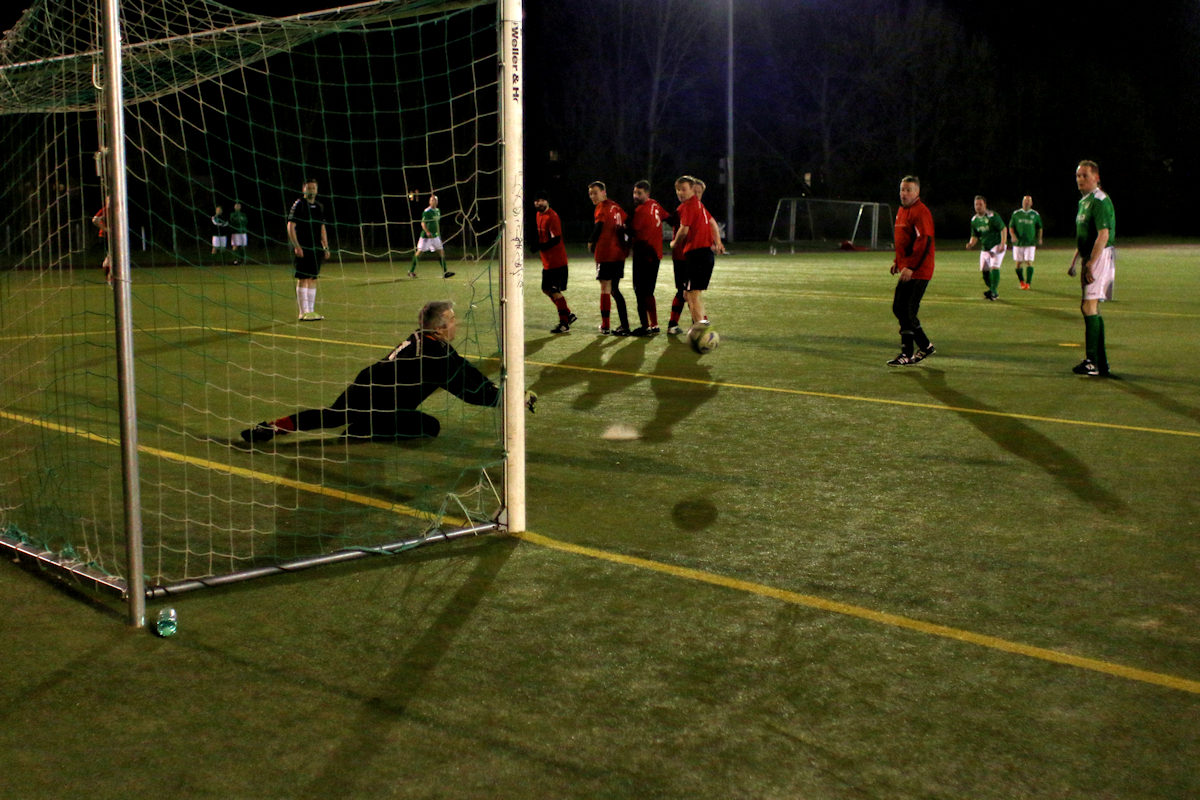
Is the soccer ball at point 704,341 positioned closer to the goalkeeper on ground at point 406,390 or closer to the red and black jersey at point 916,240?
the red and black jersey at point 916,240

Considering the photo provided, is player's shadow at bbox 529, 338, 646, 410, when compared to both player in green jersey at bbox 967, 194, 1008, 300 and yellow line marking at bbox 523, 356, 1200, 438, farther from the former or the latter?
player in green jersey at bbox 967, 194, 1008, 300

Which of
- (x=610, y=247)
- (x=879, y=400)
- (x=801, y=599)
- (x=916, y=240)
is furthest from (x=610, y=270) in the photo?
(x=801, y=599)

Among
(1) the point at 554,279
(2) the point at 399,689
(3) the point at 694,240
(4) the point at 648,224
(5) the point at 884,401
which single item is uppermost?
(4) the point at 648,224

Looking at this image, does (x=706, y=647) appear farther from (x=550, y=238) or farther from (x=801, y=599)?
(x=550, y=238)

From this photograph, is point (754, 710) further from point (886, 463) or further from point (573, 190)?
point (573, 190)

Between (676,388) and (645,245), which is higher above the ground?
(645,245)

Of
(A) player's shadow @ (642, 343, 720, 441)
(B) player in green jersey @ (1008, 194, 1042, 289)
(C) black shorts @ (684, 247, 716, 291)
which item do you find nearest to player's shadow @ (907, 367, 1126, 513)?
(A) player's shadow @ (642, 343, 720, 441)

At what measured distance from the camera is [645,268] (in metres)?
13.8

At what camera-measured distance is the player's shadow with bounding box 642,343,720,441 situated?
325 inches

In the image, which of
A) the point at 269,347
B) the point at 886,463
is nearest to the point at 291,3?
the point at 269,347

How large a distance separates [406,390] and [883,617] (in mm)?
4025

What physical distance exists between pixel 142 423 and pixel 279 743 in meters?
5.56

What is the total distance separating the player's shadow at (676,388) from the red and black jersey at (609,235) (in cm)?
199

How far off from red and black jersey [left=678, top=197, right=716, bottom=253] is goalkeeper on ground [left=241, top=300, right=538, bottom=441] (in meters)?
6.29
